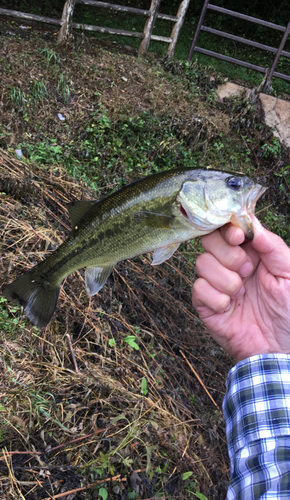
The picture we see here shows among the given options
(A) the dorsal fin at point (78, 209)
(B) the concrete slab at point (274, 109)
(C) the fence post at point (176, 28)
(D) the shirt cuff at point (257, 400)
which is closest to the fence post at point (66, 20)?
(C) the fence post at point (176, 28)

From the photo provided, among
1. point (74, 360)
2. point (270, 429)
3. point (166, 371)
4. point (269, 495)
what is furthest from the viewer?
point (166, 371)

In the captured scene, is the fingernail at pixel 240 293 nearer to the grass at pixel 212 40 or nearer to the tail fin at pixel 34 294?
the tail fin at pixel 34 294

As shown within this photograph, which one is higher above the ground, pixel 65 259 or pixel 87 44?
pixel 87 44

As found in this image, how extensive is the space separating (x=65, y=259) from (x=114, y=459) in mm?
1504

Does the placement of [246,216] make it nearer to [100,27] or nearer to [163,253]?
[163,253]

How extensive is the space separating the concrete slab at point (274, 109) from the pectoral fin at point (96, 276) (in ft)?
25.9

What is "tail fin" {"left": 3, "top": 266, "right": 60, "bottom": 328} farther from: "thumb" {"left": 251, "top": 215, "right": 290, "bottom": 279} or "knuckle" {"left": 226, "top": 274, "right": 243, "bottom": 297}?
"thumb" {"left": 251, "top": 215, "right": 290, "bottom": 279}

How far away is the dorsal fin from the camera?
2.24m

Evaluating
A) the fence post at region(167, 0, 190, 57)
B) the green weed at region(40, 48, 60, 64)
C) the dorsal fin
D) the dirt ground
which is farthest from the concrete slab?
the dorsal fin

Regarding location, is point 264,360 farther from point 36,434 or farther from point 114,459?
point 36,434

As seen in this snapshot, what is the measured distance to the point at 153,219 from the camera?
2.07 meters

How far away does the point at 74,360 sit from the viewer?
10.1ft

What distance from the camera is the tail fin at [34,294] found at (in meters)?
2.38

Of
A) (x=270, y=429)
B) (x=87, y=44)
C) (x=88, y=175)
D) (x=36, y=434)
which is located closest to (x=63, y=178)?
(x=88, y=175)
